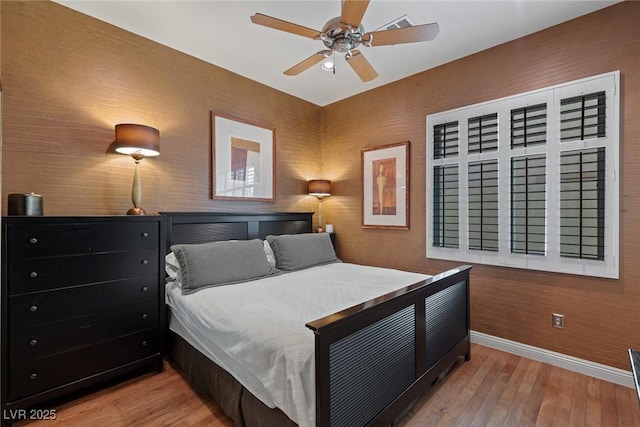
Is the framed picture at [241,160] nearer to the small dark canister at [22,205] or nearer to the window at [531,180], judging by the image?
the small dark canister at [22,205]

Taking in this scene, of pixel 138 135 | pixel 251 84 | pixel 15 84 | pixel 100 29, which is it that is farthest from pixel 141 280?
pixel 251 84

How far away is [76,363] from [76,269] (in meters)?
0.64

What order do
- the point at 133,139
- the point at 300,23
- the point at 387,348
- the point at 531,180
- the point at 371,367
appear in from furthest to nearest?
the point at 531,180
the point at 300,23
the point at 133,139
the point at 387,348
the point at 371,367

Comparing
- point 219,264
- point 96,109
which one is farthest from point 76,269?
point 96,109

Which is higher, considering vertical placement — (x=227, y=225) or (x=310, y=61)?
(x=310, y=61)

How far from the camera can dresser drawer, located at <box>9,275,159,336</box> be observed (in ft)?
6.13

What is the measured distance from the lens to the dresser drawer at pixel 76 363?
6.12 feet

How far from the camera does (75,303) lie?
205cm

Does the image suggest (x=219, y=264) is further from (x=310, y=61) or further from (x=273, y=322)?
(x=310, y=61)

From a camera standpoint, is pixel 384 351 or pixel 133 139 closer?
pixel 384 351

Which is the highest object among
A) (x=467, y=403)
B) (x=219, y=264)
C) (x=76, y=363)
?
(x=219, y=264)

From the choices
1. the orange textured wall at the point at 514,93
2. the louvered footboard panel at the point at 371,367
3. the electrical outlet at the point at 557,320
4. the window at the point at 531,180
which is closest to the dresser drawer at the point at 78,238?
the louvered footboard panel at the point at 371,367

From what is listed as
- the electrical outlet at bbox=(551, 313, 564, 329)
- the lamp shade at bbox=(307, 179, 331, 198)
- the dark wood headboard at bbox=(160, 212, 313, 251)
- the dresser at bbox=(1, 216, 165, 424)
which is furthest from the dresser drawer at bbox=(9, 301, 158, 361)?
the electrical outlet at bbox=(551, 313, 564, 329)

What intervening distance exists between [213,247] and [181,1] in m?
1.96
